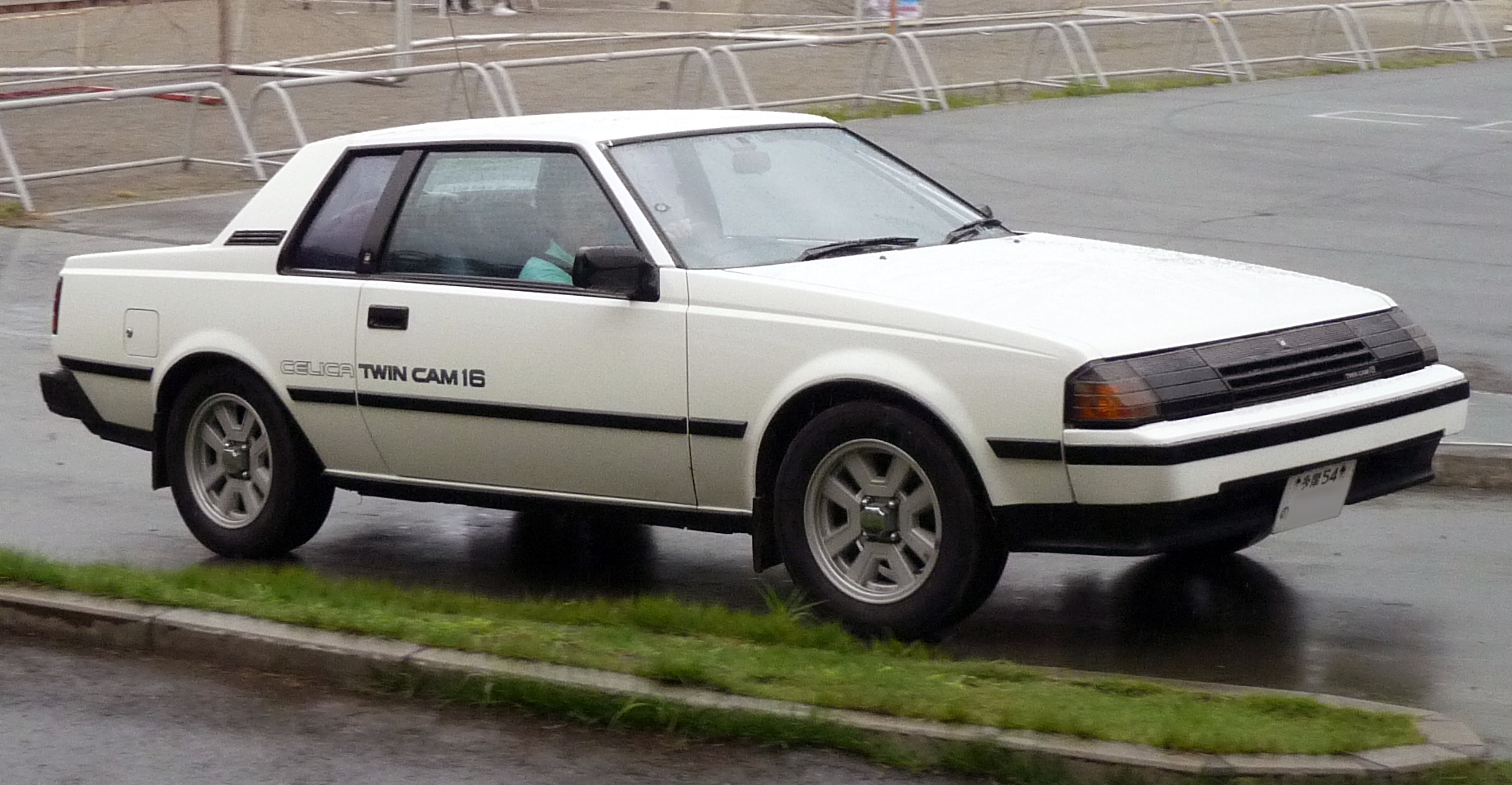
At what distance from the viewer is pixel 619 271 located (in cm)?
608

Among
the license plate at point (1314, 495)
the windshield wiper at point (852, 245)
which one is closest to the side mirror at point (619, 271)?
the windshield wiper at point (852, 245)

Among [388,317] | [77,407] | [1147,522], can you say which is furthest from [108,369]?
[1147,522]

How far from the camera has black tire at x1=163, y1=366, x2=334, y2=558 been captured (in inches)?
278

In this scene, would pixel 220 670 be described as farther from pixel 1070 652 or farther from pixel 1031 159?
pixel 1031 159

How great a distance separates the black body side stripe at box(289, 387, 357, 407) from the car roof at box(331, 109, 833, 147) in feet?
2.87

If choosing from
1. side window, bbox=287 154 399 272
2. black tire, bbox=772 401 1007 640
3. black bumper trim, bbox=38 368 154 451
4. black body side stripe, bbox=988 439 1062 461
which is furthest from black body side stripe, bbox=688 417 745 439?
black bumper trim, bbox=38 368 154 451

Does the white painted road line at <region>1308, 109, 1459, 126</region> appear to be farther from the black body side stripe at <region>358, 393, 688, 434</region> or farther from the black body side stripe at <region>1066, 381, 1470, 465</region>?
the black body side stripe at <region>358, 393, 688, 434</region>

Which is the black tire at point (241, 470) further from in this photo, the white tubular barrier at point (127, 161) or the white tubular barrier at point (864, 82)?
the white tubular barrier at point (864, 82)

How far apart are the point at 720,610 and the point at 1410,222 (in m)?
10.7

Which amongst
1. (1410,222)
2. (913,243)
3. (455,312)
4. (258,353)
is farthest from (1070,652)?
(1410,222)

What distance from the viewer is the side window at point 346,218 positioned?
22.6 ft

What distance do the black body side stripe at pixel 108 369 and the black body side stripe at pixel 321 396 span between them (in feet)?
2.39

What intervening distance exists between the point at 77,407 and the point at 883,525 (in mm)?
3409

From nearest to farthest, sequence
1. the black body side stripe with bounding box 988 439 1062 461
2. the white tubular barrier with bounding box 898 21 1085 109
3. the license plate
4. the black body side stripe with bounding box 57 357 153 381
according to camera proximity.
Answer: the black body side stripe with bounding box 988 439 1062 461
the license plate
the black body side stripe with bounding box 57 357 153 381
the white tubular barrier with bounding box 898 21 1085 109
